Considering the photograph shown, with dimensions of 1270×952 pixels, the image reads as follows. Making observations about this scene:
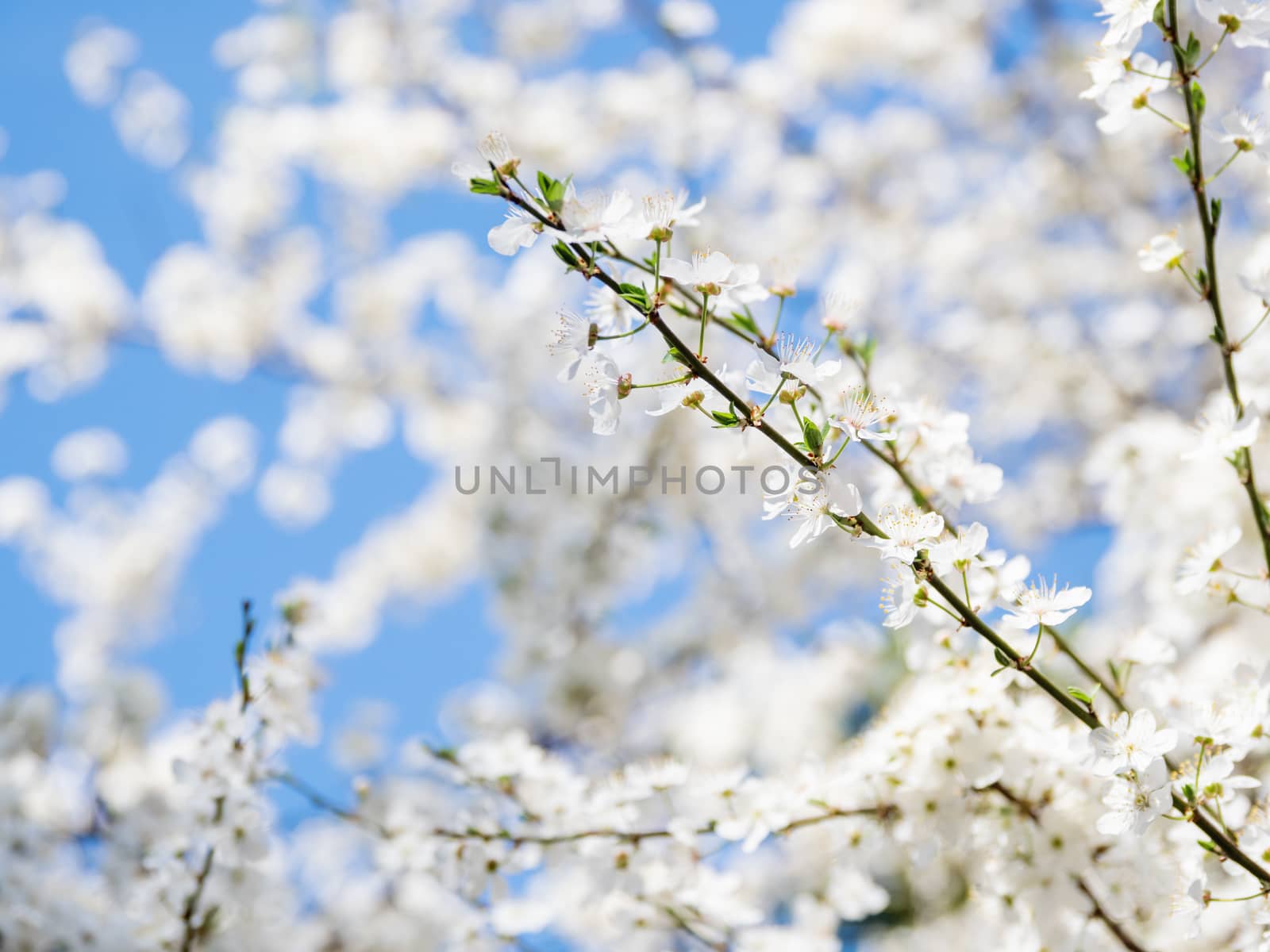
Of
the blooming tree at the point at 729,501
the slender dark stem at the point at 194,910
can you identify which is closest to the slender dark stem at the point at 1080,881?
the blooming tree at the point at 729,501

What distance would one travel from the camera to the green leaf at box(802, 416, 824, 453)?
37.0 inches

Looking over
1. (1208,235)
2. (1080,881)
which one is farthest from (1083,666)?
(1208,235)

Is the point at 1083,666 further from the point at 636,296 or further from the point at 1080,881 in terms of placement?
the point at 636,296

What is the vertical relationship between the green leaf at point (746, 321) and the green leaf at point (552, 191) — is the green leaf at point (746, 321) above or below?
above

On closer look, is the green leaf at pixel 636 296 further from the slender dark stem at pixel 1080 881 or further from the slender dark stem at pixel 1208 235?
the slender dark stem at pixel 1080 881

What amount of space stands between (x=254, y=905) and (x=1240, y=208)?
4694mm

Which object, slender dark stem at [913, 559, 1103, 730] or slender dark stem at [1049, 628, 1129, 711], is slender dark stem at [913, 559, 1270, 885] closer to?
slender dark stem at [913, 559, 1103, 730]

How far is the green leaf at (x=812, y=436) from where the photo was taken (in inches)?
37.0

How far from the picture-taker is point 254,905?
187 cm

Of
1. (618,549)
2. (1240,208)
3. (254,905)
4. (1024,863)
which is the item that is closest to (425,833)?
(254,905)

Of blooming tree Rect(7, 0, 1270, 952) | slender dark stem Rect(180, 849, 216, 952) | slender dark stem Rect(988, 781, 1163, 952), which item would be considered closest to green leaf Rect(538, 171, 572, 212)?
blooming tree Rect(7, 0, 1270, 952)

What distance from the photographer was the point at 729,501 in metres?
4.89

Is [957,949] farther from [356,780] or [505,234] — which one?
[505,234]

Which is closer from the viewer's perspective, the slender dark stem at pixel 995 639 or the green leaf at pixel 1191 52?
the slender dark stem at pixel 995 639
